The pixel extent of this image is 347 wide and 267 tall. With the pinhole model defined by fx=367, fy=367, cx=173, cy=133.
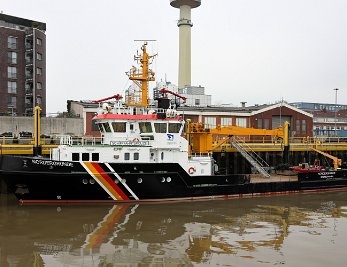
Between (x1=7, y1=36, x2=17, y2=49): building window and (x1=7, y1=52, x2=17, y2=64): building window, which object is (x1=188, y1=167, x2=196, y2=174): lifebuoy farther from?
(x1=7, y1=36, x2=17, y2=49): building window

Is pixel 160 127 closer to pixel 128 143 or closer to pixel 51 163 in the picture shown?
pixel 128 143

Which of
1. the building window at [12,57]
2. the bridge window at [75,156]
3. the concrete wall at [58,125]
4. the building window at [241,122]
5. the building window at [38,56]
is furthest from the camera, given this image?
the building window at [38,56]

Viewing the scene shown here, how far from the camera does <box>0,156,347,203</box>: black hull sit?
16.0 m

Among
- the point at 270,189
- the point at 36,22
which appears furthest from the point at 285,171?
the point at 36,22

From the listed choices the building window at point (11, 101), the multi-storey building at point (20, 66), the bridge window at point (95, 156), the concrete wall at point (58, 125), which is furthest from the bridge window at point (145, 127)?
the building window at point (11, 101)

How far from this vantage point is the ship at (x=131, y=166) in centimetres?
1616

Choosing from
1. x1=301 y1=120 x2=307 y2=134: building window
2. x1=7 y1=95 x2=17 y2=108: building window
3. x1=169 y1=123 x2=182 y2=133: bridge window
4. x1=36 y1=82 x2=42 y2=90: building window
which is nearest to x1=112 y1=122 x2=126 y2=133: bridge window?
x1=169 y1=123 x2=182 y2=133: bridge window

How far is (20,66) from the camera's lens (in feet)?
134

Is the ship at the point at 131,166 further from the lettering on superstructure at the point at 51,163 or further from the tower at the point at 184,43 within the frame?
the tower at the point at 184,43

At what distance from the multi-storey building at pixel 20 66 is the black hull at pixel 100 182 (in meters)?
25.8

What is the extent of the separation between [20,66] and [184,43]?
25.3 metres

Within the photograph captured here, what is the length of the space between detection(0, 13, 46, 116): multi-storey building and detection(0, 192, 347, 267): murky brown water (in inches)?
996

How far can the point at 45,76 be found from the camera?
143 feet

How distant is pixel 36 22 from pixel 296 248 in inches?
1626
